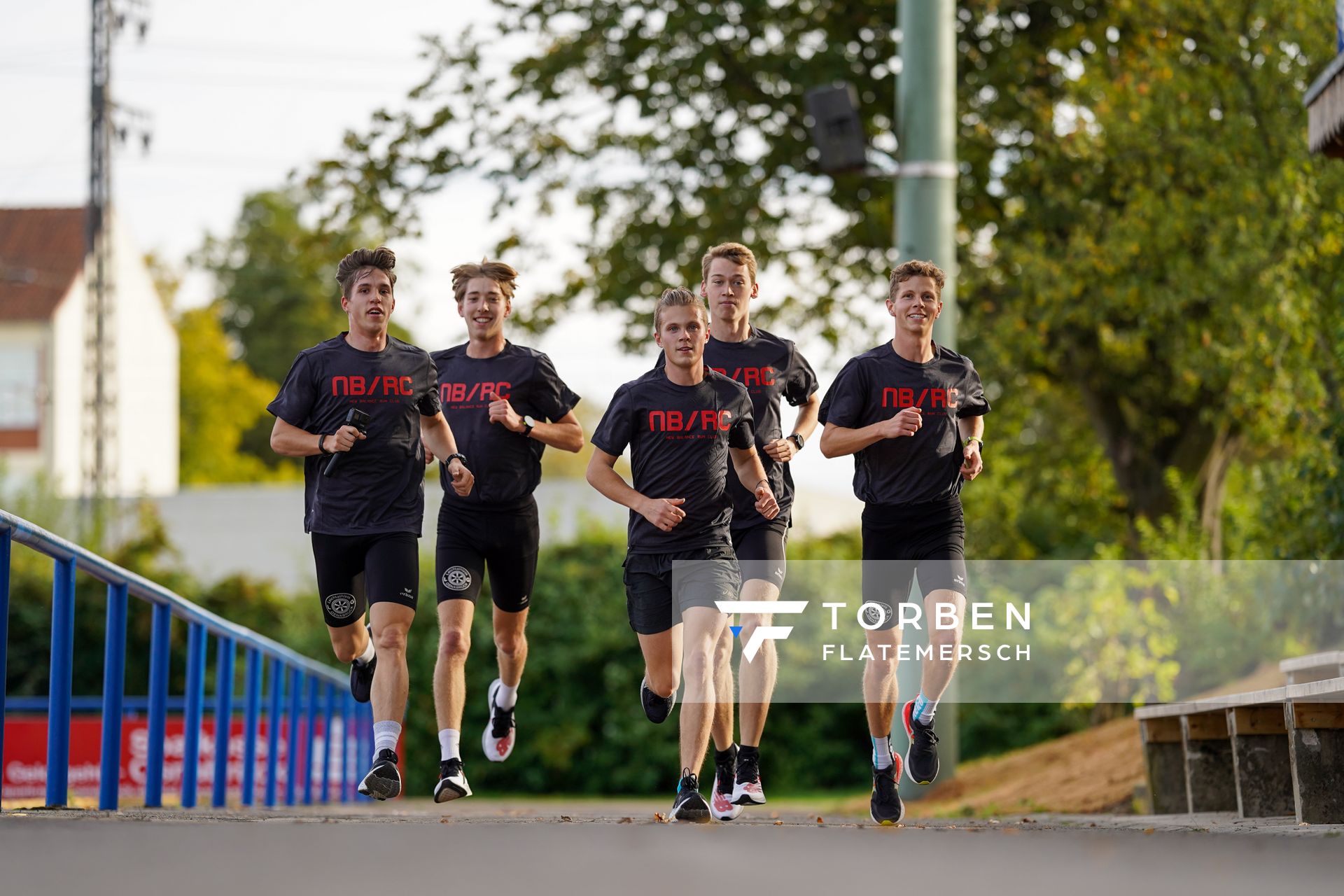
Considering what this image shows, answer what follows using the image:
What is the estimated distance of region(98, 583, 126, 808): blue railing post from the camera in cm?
844

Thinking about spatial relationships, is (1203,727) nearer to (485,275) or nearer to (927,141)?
(485,275)

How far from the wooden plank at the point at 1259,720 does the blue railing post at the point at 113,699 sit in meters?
5.07

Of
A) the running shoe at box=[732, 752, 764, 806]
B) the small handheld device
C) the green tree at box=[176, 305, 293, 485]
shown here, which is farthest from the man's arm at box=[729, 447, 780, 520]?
the green tree at box=[176, 305, 293, 485]

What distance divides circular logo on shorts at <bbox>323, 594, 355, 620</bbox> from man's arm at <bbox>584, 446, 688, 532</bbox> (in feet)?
4.71

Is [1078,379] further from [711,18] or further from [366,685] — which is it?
[366,685]

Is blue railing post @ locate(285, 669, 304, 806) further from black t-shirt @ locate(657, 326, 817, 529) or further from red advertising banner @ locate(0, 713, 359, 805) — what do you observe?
red advertising banner @ locate(0, 713, 359, 805)

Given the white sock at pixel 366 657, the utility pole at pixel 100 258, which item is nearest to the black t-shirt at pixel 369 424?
the white sock at pixel 366 657

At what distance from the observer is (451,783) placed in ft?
24.6

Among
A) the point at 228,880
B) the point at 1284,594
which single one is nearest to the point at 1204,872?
the point at 228,880

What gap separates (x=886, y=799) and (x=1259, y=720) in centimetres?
181

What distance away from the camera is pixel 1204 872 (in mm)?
5164

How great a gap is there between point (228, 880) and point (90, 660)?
21.0 m

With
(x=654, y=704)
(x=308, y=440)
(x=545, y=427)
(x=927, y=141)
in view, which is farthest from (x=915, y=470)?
(x=927, y=141)

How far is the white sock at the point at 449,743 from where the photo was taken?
7711 millimetres
